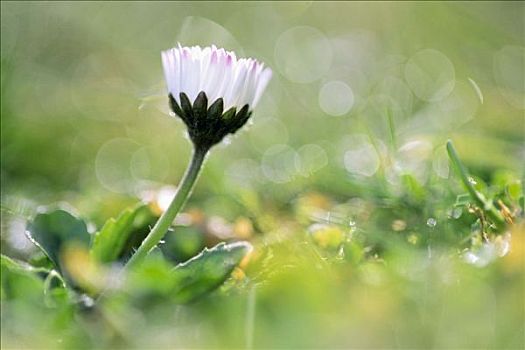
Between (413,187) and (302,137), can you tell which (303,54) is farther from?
(413,187)

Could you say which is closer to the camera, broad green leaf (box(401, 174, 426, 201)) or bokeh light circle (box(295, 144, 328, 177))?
broad green leaf (box(401, 174, 426, 201))

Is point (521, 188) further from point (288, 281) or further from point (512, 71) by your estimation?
point (512, 71)

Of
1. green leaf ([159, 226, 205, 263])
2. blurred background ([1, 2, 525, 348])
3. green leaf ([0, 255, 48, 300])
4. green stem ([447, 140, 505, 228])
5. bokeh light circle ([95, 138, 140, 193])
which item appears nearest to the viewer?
blurred background ([1, 2, 525, 348])

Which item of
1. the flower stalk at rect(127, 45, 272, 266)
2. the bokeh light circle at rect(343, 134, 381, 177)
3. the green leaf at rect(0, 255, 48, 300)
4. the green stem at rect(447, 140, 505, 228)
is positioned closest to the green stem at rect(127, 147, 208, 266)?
the flower stalk at rect(127, 45, 272, 266)

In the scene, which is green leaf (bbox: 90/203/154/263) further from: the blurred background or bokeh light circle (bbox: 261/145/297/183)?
bokeh light circle (bbox: 261/145/297/183)

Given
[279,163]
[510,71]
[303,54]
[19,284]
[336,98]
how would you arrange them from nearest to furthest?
[19,284], [279,163], [510,71], [336,98], [303,54]

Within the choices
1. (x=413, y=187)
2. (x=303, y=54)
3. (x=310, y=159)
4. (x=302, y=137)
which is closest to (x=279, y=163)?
(x=310, y=159)

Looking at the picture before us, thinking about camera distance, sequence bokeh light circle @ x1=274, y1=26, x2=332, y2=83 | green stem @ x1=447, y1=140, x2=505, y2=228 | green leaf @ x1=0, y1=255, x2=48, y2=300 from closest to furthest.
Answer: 1. green leaf @ x1=0, y1=255, x2=48, y2=300
2. green stem @ x1=447, y1=140, x2=505, y2=228
3. bokeh light circle @ x1=274, y1=26, x2=332, y2=83

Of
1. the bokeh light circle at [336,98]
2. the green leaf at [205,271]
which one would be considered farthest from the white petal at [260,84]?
the bokeh light circle at [336,98]
